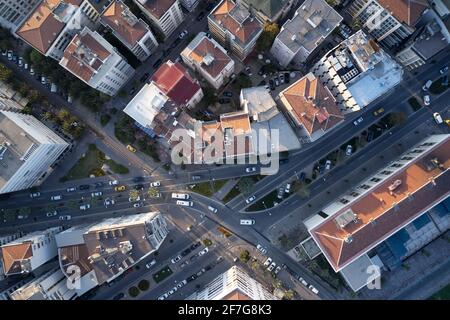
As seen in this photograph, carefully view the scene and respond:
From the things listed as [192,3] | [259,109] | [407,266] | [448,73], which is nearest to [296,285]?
[407,266]

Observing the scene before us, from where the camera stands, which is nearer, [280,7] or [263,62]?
[280,7]

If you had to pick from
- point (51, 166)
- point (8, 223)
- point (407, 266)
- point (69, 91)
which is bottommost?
point (8, 223)

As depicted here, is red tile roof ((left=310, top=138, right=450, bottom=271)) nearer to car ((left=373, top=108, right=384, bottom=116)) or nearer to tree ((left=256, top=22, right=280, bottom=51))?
car ((left=373, top=108, right=384, bottom=116))

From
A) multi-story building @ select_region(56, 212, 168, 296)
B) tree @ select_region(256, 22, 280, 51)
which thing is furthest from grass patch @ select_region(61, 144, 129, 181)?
tree @ select_region(256, 22, 280, 51)

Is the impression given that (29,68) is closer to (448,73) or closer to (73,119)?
(73,119)

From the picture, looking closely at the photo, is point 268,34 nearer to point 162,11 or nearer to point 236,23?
point 236,23

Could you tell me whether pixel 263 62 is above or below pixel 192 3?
below
